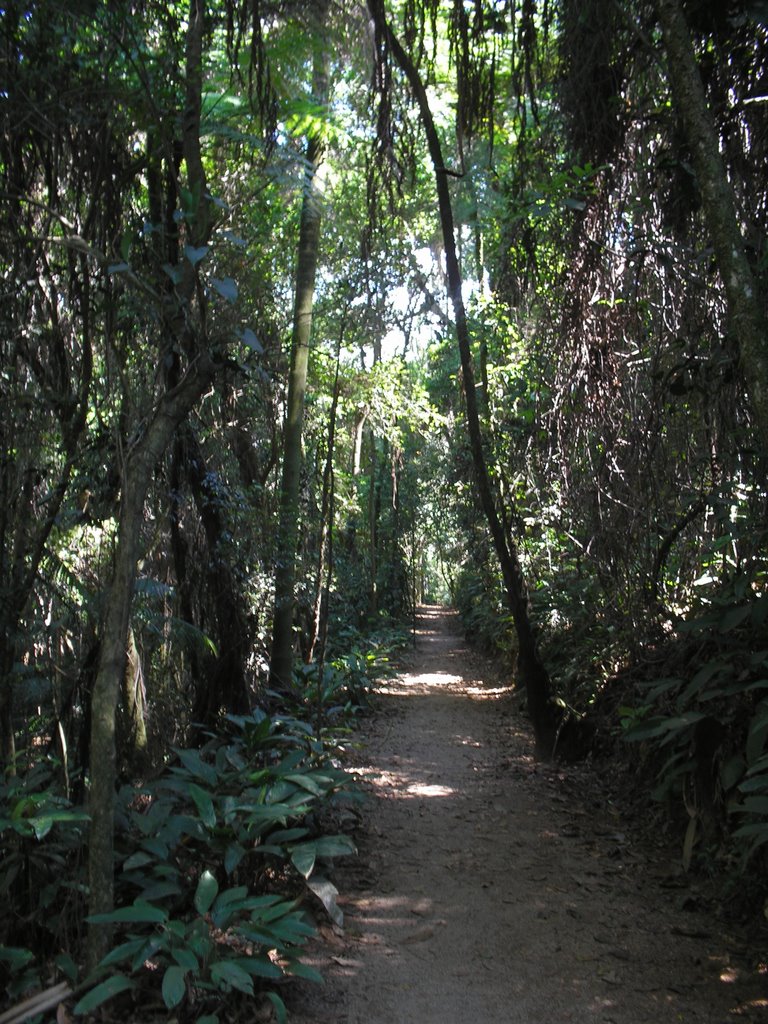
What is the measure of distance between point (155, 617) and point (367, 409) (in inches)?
328

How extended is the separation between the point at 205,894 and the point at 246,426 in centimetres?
592

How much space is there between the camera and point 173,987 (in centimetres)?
262

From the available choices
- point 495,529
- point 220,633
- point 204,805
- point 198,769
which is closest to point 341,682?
point 220,633

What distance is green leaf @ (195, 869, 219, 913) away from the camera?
309 cm

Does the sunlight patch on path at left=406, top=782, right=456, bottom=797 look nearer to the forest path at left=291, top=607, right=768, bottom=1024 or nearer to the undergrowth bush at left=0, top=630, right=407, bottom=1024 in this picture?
the forest path at left=291, top=607, right=768, bottom=1024

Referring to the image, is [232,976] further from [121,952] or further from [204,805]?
[204,805]

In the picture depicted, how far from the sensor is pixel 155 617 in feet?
16.6

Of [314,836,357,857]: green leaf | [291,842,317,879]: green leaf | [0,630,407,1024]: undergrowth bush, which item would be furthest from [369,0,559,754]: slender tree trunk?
[291,842,317,879]: green leaf

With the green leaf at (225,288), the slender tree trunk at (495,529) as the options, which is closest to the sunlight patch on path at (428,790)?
the slender tree trunk at (495,529)

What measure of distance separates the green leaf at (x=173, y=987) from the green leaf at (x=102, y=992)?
18 cm

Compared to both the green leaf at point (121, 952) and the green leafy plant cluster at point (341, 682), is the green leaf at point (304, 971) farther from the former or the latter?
the green leafy plant cluster at point (341, 682)

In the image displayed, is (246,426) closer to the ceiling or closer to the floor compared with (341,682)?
closer to the ceiling

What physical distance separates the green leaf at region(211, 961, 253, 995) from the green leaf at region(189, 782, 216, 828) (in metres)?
0.89

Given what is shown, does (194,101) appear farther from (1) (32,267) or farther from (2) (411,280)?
(2) (411,280)
